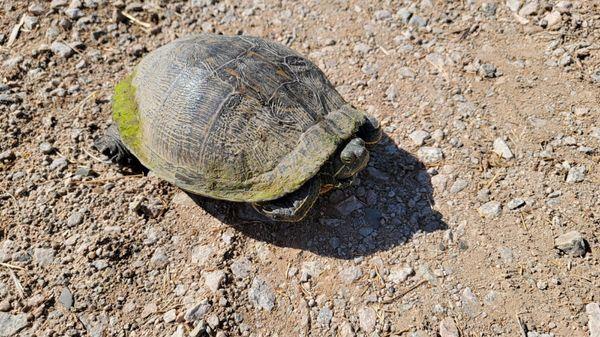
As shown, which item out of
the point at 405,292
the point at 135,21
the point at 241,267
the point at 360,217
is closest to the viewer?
the point at 405,292

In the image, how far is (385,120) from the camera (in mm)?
5352

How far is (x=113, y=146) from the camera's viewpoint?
193 inches

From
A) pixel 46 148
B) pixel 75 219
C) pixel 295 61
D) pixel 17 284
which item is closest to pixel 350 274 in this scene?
pixel 295 61

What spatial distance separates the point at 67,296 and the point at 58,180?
131cm

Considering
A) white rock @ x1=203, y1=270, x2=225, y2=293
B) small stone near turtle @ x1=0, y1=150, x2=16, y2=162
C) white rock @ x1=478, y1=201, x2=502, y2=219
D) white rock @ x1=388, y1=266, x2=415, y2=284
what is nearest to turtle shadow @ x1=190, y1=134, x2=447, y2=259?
white rock @ x1=388, y1=266, x2=415, y2=284

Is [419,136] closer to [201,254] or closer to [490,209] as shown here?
[490,209]

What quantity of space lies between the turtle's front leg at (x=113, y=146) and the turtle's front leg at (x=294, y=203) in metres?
1.68

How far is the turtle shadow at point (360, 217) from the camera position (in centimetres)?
450

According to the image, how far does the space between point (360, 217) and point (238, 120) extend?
1513 millimetres

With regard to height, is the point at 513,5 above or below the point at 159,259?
above

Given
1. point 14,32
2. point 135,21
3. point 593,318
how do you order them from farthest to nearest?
point 135,21 < point 14,32 < point 593,318

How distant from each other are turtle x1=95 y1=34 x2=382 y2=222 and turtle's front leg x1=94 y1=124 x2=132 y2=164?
1.61ft

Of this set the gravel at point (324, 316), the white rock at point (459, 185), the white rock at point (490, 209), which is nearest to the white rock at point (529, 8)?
the white rock at point (459, 185)

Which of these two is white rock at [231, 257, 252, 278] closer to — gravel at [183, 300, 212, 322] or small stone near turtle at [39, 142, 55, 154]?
gravel at [183, 300, 212, 322]
